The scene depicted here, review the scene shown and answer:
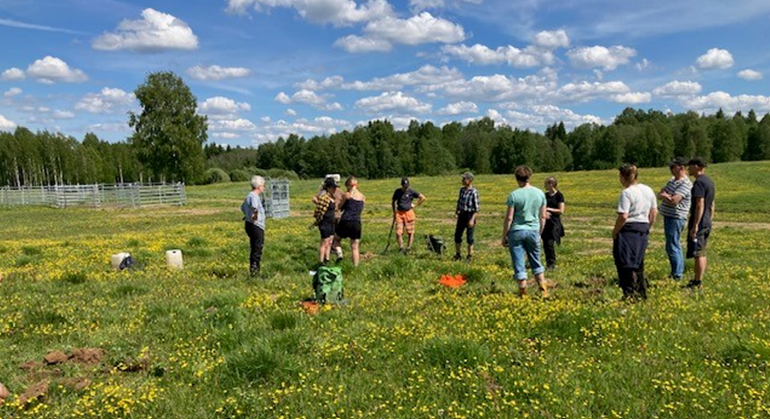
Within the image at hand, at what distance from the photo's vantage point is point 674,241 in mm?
9258

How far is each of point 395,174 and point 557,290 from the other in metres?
113

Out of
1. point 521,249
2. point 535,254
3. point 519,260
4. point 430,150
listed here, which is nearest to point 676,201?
point 535,254

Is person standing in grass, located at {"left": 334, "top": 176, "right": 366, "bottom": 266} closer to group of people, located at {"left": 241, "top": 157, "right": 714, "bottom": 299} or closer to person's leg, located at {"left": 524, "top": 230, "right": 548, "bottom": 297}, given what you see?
group of people, located at {"left": 241, "top": 157, "right": 714, "bottom": 299}

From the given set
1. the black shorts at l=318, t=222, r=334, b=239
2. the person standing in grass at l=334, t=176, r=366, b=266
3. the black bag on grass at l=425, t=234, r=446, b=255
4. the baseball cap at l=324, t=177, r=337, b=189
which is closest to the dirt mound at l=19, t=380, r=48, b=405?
the black shorts at l=318, t=222, r=334, b=239

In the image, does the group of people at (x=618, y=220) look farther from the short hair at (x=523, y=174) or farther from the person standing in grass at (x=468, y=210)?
the person standing in grass at (x=468, y=210)

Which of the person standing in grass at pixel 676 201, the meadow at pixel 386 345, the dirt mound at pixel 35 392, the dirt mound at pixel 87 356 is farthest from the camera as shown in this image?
the person standing in grass at pixel 676 201

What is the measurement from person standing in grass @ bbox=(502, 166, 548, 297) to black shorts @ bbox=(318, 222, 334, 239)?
4072mm

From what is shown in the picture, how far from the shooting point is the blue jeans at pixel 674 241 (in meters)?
9.09

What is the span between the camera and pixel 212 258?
13766 mm

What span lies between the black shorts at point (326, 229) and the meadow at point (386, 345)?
97 centimetres

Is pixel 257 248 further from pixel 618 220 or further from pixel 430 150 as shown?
pixel 430 150

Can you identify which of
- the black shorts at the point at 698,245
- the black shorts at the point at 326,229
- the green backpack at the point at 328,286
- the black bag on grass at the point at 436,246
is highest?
the black shorts at the point at 326,229

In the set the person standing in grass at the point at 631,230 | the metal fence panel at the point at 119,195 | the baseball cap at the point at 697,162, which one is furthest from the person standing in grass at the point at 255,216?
the metal fence panel at the point at 119,195

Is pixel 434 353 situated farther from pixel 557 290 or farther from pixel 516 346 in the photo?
pixel 557 290
